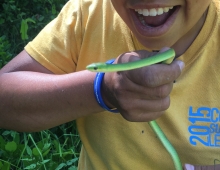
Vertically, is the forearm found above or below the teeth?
below

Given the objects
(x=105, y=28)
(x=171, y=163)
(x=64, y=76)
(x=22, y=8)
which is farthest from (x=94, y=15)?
(x=22, y=8)

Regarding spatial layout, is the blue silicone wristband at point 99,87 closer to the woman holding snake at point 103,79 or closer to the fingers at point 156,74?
the woman holding snake at point 103,79

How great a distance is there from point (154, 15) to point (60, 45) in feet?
1.05

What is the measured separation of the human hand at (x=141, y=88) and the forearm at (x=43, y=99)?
0.09m

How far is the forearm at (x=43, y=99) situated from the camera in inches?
41.3

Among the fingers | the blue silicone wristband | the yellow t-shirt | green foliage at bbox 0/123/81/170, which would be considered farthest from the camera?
green foliage at bbox 0/123/81/170

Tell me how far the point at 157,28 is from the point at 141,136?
0.34 m

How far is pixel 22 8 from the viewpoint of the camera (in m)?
3.19

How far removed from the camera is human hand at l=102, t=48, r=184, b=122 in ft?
2.81

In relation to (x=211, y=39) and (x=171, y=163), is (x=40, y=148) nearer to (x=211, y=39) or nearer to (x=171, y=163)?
(x=171, y=163)

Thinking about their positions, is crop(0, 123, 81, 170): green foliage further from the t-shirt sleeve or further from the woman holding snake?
the t-shirt sleeve

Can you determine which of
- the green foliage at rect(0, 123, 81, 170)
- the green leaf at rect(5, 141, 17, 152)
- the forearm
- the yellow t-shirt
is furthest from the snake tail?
the green leaf at rect(5, 141, 17, 152)

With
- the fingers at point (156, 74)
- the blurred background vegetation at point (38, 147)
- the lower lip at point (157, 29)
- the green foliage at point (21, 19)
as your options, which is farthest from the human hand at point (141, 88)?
the green foliage at point (21, 19)

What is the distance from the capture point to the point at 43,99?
1096 mm
